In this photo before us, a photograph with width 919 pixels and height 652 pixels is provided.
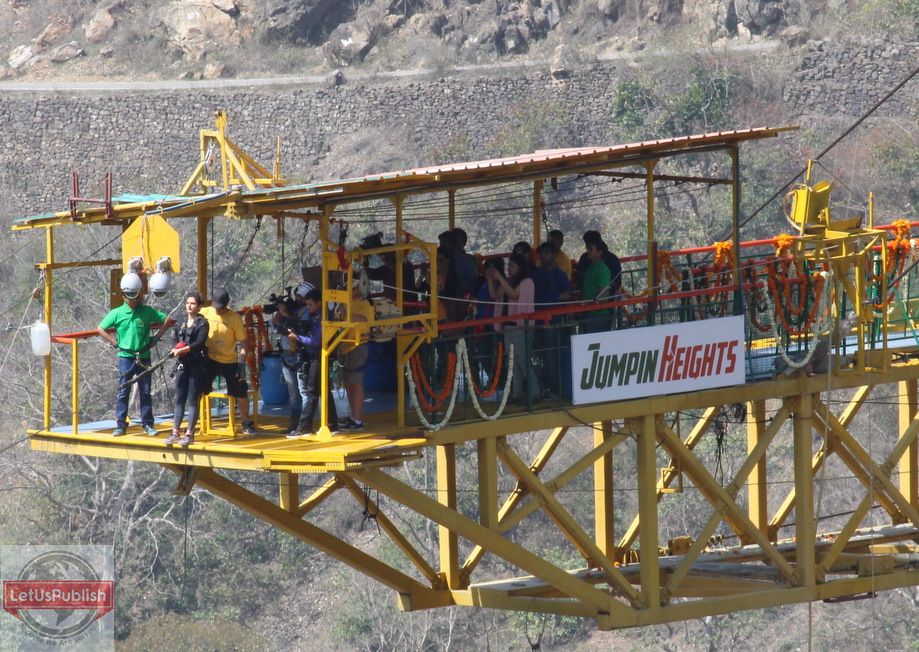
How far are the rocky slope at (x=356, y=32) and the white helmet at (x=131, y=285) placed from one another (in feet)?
188

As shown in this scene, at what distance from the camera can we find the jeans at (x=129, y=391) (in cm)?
2047

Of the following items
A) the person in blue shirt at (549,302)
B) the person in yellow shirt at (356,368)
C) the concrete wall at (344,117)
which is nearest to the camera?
the person in yellow shirt at (356,368)

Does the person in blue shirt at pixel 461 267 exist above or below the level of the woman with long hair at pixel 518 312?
above

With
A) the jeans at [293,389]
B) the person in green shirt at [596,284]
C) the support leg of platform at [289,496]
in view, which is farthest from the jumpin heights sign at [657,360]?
the support leg of platform at [289,496]

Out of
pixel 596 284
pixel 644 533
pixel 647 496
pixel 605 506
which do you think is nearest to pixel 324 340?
pixel 596 284

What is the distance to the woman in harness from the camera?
19672 mm

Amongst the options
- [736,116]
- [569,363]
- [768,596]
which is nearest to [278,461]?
[569,363]

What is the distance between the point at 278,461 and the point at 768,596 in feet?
20.5

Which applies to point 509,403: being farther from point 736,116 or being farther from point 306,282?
point 736,116

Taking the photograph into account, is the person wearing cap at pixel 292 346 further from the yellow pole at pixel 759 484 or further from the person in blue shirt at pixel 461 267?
the yellow pole at pixel 759 484

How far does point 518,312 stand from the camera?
21109 millimetres

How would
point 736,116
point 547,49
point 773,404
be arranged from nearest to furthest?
1. point 773,404
2. point 736,116
3. point 547,49

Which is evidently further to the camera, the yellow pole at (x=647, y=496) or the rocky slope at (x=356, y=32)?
the rocky slope at (x=356, y=32)

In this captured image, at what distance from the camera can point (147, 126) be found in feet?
248
